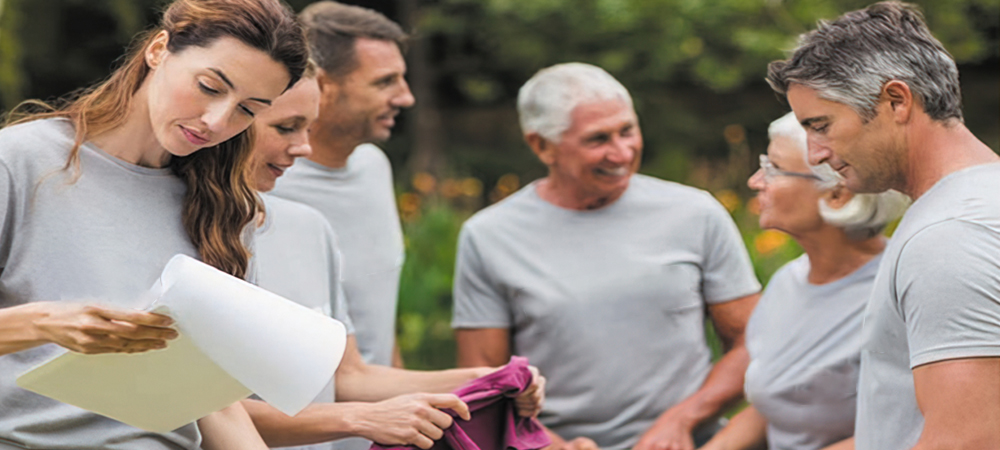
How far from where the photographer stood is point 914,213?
1.97 metres

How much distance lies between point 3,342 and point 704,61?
6.57 metres

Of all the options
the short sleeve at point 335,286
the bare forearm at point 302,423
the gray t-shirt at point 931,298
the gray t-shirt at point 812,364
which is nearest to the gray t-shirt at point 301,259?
the short sleeve at point 335,286

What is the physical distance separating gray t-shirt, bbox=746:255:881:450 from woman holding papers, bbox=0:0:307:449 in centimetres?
145

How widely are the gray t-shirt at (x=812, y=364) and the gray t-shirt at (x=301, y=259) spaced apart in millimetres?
1161

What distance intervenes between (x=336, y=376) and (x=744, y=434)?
4.05 feet

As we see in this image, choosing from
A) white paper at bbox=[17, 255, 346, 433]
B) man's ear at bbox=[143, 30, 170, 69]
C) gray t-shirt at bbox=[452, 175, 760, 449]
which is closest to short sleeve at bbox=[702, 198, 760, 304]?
gray t-shirt at bbox=[452, 175, 760, 449]

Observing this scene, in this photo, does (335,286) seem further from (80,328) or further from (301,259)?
(80,328)

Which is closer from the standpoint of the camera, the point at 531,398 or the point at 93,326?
the point at 93,326

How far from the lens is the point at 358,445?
2.91 metres

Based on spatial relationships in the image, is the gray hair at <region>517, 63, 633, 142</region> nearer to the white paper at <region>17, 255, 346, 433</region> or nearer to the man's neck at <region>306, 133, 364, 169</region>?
the man's neck at <region>306, 133, 364, 169</region>

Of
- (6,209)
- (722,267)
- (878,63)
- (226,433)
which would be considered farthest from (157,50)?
(722,267)

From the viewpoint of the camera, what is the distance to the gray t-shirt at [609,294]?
10.5 feet

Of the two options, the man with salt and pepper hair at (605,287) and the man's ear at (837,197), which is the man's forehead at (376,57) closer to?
the man with salt and pepper hair at (605,287)

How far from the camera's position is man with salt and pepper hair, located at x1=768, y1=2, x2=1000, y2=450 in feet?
5.92
